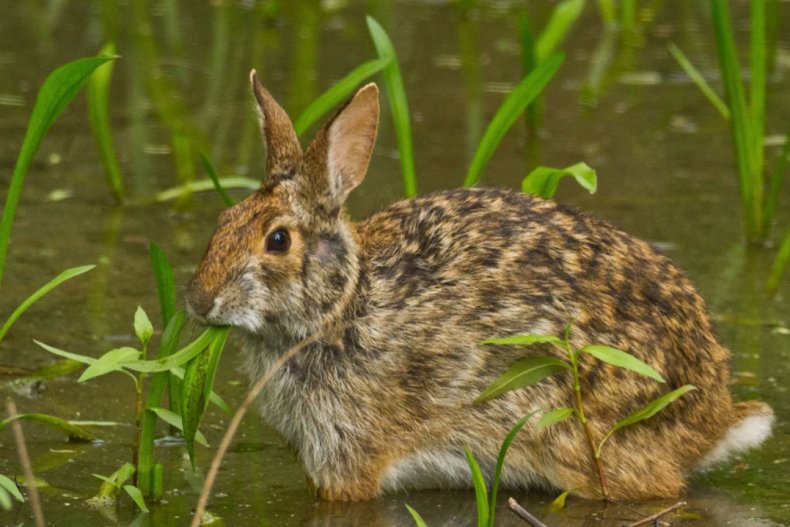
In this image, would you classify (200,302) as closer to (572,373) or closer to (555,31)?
(572,373)

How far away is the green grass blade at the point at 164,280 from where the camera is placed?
500 centimetres

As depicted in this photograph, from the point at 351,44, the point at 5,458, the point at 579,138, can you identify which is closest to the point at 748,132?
the point at 579,138

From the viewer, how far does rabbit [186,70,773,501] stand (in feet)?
16.7

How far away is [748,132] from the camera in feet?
23.3

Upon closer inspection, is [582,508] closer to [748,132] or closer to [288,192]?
[288,192]

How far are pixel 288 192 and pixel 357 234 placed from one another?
1.17 feet

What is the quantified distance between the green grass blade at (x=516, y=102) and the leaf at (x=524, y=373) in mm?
1366

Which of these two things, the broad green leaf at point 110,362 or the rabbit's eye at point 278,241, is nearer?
the broad green leaf at point 110,362

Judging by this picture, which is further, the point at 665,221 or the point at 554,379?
the point at 665,221

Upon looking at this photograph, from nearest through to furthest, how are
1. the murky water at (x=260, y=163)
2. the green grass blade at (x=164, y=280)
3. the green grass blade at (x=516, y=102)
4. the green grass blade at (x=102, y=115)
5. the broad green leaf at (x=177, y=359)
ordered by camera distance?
the broad green leaf at (x=177, y=359) < the green grass blade at (x=164, y=280) < the murky water at (x=260, y=163) < the green grass blade at (x=516, y=102) < the green grass blade at (x=102, y=115)

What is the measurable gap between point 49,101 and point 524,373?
1704 mm

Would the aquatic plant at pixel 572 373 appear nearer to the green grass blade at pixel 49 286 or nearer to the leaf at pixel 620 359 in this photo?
the leaf at pixel 620 359

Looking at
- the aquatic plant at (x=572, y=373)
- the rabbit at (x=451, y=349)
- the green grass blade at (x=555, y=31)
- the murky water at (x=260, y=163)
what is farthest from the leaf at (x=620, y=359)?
the green grass blade at (x=555, y=31)

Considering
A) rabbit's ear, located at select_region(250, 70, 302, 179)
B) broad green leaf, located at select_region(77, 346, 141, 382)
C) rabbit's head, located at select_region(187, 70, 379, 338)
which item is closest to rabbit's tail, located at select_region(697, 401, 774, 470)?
rabbit's head, located at select_region(187, 70, 379, 338)
